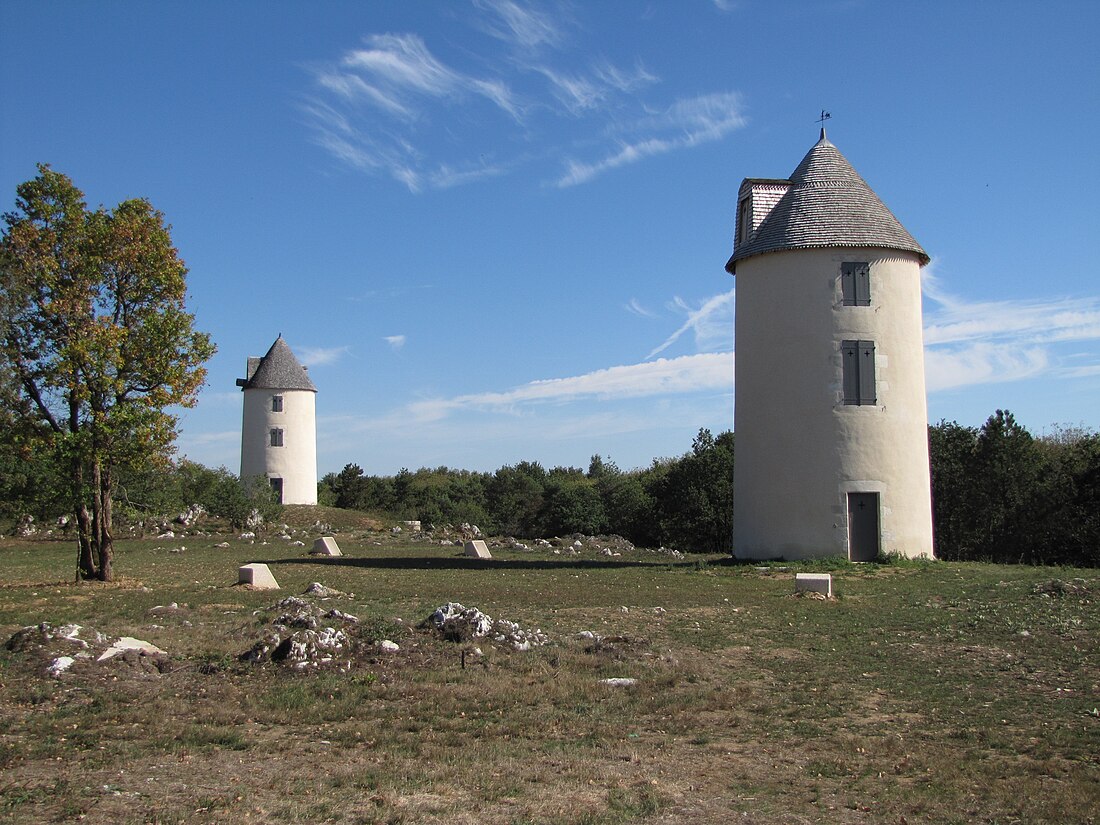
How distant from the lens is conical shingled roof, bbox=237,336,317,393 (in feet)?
179

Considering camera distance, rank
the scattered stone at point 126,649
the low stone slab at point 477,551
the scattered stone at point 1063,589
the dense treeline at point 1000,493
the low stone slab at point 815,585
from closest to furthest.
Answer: the scattered stone at point 126,649 → the scattered stone at point 1063,589 → the low stone slab at point 815,585 → the low stone slab at point 477,551 → the dense treeline at point 1000,493

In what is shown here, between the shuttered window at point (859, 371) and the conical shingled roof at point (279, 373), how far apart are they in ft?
121

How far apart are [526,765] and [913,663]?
20.5 ft

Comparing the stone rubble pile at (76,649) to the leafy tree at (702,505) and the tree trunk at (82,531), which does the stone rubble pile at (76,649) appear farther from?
the leafy tree at (702,505)

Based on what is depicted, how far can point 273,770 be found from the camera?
7.64m

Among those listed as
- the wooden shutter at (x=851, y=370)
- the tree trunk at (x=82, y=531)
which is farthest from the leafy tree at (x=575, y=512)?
the tree trunk at (x=82, y=531)

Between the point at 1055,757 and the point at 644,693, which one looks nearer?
the point at 1055,757

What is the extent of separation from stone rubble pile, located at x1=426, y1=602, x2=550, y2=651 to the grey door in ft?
46.6

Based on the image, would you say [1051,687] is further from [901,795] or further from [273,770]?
[273,770]

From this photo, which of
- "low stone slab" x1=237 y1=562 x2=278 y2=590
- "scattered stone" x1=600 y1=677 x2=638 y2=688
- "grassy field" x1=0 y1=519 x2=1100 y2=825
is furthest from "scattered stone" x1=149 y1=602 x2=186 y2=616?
"scattered stone" x1=600 y1=677 x2=638 y2=688

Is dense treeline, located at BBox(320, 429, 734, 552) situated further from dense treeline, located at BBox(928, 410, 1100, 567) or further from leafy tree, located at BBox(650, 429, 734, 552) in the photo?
dense treeline, located at BBox(928, 410, 1100, 567)

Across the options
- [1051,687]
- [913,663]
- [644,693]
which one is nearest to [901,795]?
[644,693]

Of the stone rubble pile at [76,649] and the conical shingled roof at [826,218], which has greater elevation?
the conical shingled roof at [826,218]

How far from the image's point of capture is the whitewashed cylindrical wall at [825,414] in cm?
2508
